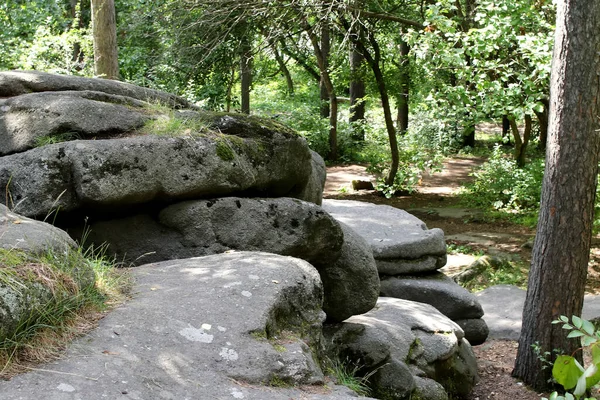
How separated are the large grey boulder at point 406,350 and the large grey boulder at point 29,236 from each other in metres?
2.89

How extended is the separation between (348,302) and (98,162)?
265 cm

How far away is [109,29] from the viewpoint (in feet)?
37.5

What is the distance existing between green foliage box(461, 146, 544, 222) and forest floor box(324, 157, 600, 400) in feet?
1.64

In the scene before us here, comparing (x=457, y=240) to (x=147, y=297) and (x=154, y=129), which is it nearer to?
(x=154, y=129)

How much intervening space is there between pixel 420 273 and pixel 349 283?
2.90 m

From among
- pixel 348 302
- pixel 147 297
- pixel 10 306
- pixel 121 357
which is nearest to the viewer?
pixel 10 306

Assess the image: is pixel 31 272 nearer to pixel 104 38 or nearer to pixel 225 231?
pixel 225 231

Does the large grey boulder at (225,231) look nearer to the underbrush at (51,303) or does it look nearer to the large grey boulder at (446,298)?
the underbrush at (51,303)

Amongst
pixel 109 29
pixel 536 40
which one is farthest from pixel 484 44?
pixel 109 29

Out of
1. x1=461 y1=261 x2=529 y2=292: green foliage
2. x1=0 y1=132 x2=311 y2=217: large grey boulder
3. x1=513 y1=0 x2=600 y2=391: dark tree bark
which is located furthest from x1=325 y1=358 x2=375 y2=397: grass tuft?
x1=461 y1=261 x2=529 y2=292: green foliage

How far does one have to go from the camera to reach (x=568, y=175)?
22.8 ft

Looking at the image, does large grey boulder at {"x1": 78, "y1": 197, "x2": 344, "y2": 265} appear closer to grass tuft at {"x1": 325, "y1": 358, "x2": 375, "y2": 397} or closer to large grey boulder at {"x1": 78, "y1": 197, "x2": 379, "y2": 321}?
large grey boulder at {"x1": 78, "y1": 197, "x2": 379, "y2": 321}

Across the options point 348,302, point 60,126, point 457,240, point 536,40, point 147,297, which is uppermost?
point 536,40

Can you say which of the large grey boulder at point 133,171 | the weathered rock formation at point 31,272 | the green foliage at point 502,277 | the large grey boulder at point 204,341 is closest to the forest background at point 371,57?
the green foliage at point 502,277
